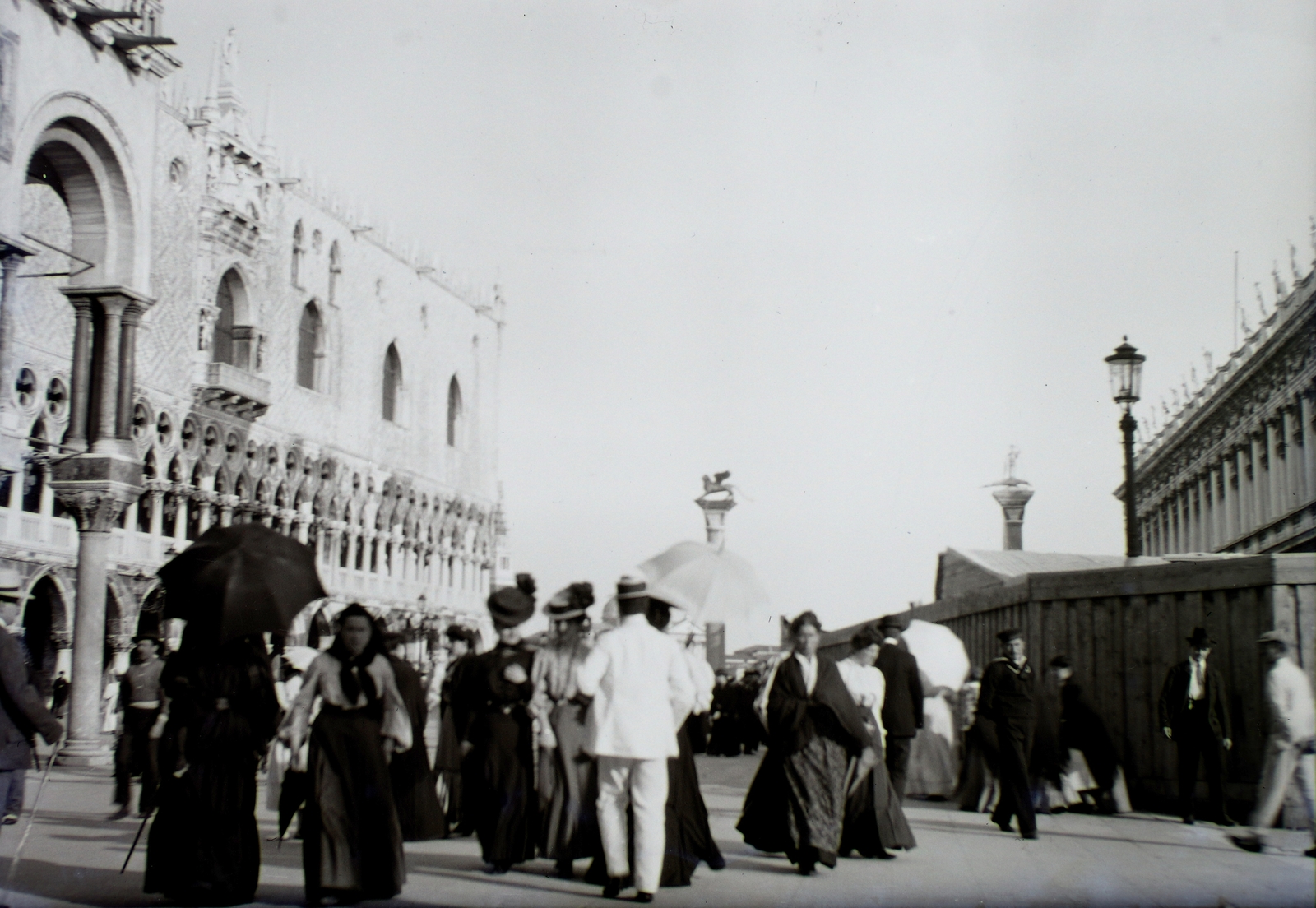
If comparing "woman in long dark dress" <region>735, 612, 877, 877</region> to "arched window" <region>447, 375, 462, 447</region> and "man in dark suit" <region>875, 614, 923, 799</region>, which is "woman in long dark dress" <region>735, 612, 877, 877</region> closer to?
"man in dark suit" <region>875, 614, 923, 799</region>

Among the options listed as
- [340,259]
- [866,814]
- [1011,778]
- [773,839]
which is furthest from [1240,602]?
[340,259]

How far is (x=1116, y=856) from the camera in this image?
30.0ft

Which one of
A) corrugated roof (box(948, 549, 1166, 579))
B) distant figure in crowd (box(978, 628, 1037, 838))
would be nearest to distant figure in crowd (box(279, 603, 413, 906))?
distant figure in crowd (box(978, 628, 1037, 838))

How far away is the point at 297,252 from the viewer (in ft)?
131

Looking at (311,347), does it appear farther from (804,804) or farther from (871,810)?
(804,804)

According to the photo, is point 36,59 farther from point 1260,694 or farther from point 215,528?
point 1260,694

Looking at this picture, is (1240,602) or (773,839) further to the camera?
(1240,602)

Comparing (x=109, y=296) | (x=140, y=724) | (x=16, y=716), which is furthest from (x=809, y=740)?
(x=109, y=296)

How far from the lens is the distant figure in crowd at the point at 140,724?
10820mm

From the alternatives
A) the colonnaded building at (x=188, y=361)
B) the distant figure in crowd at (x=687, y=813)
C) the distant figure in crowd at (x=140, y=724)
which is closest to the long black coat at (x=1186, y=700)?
the distant figure in crowd at (x=687, y=813)

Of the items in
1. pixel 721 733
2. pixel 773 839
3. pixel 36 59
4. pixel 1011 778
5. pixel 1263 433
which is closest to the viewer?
pixel 773 839

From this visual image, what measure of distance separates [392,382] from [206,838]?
40.3 metres

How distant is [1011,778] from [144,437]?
2650cm

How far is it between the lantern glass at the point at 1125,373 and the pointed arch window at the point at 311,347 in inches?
1159
